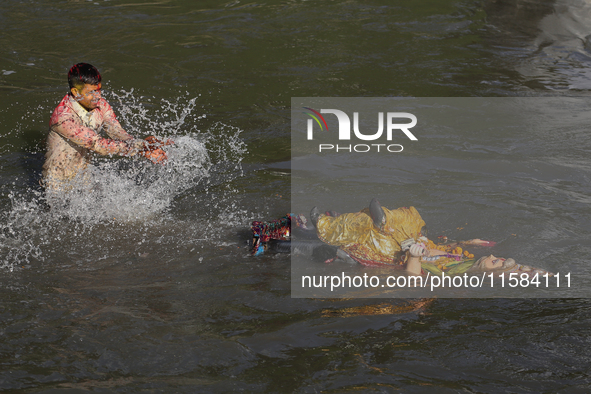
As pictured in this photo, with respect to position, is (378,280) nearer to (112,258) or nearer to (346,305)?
(346,305)

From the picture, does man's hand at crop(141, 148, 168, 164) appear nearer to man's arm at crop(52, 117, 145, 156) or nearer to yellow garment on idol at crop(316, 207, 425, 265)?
man's arm at crop(52, 117, 145, 156)

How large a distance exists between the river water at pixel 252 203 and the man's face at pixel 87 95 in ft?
3.44

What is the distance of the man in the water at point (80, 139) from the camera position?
5.15 meters

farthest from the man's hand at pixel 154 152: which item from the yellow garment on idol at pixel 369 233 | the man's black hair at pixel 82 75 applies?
the yellow garment on idol at pixel 369 233

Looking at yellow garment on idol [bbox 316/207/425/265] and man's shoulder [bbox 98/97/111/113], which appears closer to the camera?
yellow garment on idol [bbox 316/207/425/265]

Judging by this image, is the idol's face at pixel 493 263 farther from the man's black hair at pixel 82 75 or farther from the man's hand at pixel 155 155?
the man's black hair at pixel 82 75

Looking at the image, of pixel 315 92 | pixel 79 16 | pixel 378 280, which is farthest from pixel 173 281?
pixel 79 16

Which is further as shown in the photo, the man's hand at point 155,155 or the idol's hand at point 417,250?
the man's hand at point 155,155

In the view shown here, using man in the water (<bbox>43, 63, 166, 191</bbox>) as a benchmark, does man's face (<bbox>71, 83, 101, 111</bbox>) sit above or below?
above

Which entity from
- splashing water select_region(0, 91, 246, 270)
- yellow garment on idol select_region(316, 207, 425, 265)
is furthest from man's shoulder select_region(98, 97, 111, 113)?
yellow garment on idol select_region(316, 207, 425, 265)

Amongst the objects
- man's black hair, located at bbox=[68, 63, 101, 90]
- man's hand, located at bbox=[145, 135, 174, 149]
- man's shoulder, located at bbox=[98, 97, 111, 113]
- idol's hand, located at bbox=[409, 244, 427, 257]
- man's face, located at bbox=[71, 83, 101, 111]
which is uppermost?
man's black hair, located at bbox=[68, 63, 101, 90]

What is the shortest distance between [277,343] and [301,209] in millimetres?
2394

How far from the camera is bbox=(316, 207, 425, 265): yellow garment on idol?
4.85 metres

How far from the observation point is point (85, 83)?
5.13 m
